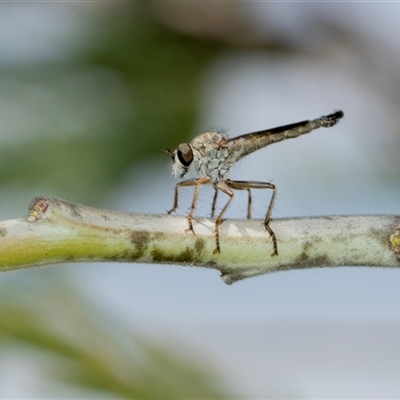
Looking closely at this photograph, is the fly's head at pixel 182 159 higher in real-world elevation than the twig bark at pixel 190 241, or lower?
higher

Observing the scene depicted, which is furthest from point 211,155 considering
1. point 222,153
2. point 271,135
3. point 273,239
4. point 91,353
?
point 273,239

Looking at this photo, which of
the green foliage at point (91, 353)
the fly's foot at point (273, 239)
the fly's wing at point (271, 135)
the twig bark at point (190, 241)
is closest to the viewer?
the twig bark at point (190, 241)

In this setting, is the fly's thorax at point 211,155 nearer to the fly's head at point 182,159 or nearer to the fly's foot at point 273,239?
the fly's head at point 182,159

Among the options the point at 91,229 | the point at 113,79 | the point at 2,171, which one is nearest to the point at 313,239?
the point at 91,229

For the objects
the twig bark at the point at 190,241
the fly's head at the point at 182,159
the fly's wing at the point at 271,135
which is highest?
the fly's wing at the point at 271,135

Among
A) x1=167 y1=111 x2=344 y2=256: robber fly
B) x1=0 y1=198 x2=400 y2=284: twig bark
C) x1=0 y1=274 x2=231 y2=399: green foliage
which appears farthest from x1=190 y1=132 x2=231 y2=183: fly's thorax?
x1=0 y1=198 x2=400 y2=284: twig bark


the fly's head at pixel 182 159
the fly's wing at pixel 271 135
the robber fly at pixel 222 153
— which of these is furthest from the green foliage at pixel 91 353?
the fly's wing at pixel 271 135

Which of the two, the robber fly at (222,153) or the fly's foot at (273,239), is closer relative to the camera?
the fly's foot at (273,239)

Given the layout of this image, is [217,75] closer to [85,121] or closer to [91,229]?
[85,121]
